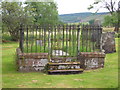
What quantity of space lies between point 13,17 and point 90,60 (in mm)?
27162

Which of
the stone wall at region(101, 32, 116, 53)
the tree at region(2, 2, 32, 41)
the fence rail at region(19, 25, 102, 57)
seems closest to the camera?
→ the fence rail at region(19, 25, 102, 57)

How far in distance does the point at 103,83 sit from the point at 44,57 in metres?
3.84

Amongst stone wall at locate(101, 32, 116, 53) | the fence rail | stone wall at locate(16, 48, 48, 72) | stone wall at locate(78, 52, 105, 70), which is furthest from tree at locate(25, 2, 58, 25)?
stone wall at locate(16, 48, 48, 72)

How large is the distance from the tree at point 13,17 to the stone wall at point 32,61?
26.0 m

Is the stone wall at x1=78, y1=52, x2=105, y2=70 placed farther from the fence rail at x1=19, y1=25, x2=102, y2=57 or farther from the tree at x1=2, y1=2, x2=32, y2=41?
the tree at x1=2, y1=2, x2=32, y2=41

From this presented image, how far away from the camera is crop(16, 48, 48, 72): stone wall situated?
11922 mm

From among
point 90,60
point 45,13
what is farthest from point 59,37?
point 45,13

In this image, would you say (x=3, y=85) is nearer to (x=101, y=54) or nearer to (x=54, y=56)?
(x=54, y=56)

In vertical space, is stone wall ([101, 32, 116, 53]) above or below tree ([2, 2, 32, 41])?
below

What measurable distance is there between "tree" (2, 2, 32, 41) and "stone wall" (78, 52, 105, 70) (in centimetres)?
2623

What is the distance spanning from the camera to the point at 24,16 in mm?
38812

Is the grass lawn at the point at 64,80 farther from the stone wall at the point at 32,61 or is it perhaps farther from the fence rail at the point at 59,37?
A: the fence rail at the point at 59,37

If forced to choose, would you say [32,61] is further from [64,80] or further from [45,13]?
[45,13]

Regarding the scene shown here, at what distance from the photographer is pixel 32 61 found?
12.0m
